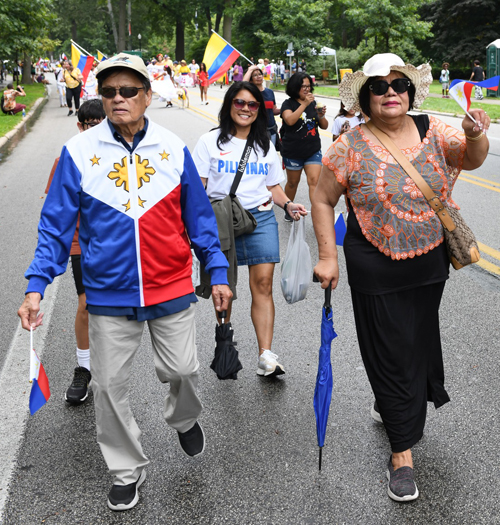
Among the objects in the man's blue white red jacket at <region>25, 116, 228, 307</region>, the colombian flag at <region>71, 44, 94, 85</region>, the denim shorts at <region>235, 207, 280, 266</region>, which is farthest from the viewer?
the colombian flag at <region>71, 44, 94, 85</region>

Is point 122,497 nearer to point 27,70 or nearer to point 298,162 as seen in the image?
point 298,162

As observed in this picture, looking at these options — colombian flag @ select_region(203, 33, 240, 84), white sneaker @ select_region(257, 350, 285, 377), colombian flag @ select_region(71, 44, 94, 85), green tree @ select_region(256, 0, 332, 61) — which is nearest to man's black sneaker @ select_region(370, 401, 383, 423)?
white sneaker @ select_region(257, 350, 285, 377)

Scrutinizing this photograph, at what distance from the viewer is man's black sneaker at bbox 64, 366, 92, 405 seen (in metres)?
4.15

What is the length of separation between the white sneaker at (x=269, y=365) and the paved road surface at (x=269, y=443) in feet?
0.24

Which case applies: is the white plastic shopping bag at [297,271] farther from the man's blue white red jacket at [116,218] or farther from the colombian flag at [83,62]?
the colombian flag at [83,62]

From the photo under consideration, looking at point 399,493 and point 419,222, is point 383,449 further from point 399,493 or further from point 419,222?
point 419,222

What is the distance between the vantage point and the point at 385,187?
122 inches

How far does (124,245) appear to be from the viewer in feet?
9.86

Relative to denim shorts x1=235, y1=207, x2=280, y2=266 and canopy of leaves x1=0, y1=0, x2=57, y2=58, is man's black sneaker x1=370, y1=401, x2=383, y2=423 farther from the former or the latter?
canopy of leaves x1=0, y1=0, x2=57, y2=58

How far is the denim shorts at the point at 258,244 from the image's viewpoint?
4495 mm

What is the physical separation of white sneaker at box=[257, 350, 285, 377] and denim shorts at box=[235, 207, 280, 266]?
0.61 metres

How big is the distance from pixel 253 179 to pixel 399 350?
1.67m

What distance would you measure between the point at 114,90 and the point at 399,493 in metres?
2.23

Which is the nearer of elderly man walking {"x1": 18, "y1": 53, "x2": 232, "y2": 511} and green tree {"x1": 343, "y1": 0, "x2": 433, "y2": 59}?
elderly man walking {"x1": 18, "y1": 53, "x2": 232, "y2": 511}
